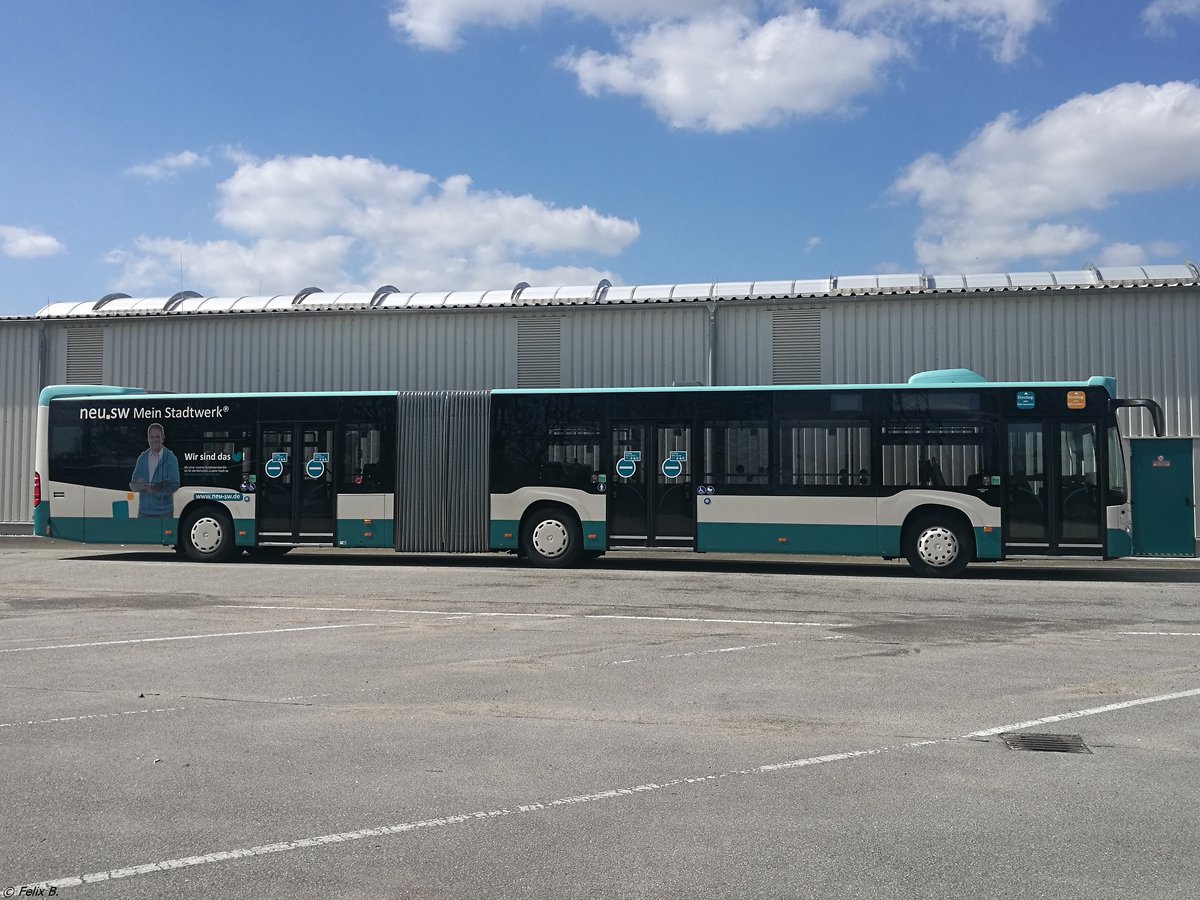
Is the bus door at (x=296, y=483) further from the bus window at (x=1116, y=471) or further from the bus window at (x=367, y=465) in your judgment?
the bus window at (x=1116, y=471)

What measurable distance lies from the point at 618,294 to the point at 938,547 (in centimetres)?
1052

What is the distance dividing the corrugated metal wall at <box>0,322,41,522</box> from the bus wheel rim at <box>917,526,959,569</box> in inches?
780

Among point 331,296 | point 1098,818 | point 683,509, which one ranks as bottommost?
point 1098,818

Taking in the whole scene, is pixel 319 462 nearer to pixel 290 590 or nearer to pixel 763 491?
pixel 290 590

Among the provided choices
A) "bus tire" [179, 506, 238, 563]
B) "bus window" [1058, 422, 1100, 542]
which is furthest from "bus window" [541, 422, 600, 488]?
"bus window" [1058, 422, 1100, 542]

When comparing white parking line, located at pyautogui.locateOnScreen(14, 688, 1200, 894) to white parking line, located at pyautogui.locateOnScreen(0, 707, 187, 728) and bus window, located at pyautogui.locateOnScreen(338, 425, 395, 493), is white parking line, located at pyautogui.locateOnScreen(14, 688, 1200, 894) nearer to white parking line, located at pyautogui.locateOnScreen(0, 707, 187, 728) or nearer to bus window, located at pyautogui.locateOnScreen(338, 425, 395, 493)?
white parking line, located at pyautogui.locateOnScreen(0, 707, 187, 728)

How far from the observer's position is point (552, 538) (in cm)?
1698

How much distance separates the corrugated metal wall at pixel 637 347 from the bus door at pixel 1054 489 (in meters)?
5.52

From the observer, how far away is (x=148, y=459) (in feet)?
59.7

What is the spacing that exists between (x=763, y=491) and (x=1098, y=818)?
11.2m

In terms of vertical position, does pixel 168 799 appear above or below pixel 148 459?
below

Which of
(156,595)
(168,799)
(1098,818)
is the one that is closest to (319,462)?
(156,595)

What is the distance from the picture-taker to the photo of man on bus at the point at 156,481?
18.1 m

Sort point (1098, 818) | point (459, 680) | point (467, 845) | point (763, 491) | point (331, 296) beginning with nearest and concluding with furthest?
point (467, 845) → point (1098, 818) → point (459, 680) → point (763, 491) → point (331, 296)
